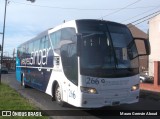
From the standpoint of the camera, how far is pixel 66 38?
12.7 m

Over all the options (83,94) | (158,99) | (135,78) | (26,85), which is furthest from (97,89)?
(26,85)

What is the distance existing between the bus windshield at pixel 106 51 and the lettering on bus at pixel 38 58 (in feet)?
13.4

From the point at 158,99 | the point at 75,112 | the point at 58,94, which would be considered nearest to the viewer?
the point at 75,112

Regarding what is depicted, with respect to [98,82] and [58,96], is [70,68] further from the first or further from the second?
[58,96]

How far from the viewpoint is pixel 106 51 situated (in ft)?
37.1

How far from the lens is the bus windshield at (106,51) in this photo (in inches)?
435

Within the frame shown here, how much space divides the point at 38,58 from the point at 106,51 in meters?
6.86

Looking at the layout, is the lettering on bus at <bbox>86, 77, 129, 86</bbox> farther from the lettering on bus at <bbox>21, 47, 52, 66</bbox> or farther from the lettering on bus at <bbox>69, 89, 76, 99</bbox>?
the lettering on bus at <bbox>21, 47, 52, 66</bbox>

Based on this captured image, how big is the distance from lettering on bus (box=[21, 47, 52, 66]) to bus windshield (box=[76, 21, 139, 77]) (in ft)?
13.4

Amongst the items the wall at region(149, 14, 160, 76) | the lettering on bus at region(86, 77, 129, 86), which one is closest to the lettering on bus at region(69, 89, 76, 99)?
the lettering on bus at region(86, 77, 129, 86)

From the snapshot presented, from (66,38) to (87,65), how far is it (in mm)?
2064

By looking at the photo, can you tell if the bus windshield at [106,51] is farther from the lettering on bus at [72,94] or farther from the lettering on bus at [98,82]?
the lettering on bus at [72,94]

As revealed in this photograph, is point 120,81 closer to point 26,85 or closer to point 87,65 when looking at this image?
point 87,65

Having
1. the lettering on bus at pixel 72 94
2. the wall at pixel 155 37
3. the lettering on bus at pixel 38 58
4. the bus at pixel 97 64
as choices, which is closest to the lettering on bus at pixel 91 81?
the bus at pixel 97 64
